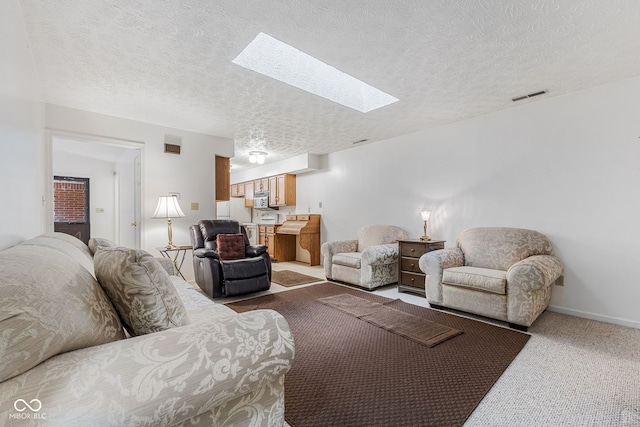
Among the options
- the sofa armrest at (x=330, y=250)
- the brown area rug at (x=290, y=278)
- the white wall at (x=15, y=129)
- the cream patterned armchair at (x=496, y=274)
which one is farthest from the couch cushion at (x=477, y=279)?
the white wall at (x=15, y=129)

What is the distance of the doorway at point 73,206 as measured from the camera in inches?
231

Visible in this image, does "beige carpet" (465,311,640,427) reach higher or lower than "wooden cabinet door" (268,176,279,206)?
lower

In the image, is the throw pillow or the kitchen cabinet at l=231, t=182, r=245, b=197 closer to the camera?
the throw pillow

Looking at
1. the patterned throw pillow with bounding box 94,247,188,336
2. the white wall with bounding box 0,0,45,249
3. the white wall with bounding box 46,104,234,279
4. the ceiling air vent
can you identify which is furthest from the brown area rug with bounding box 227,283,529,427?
the ceiling air vent

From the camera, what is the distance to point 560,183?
3025 millimetres

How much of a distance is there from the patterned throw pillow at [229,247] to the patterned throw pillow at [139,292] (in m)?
2.83

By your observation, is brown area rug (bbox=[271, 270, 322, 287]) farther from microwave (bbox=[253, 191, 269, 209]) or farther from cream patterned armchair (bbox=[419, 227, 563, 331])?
microwave (bbox=[253, 191, 269, 209])

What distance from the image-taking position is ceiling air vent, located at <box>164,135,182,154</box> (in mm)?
4148

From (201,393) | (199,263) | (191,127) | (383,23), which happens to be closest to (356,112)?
(383,23)

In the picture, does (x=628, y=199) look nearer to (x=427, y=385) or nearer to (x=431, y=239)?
(x=431, y=239)

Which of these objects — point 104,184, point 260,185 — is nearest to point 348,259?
point 260,185

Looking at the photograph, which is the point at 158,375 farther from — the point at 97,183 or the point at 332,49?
the point at 97,183

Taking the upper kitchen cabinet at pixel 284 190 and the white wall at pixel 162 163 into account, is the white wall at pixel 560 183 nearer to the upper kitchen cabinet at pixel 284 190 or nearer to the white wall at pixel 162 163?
the upper kitchen cabinet at pixel 284 190

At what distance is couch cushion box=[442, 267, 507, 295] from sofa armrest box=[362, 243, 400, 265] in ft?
3.24
